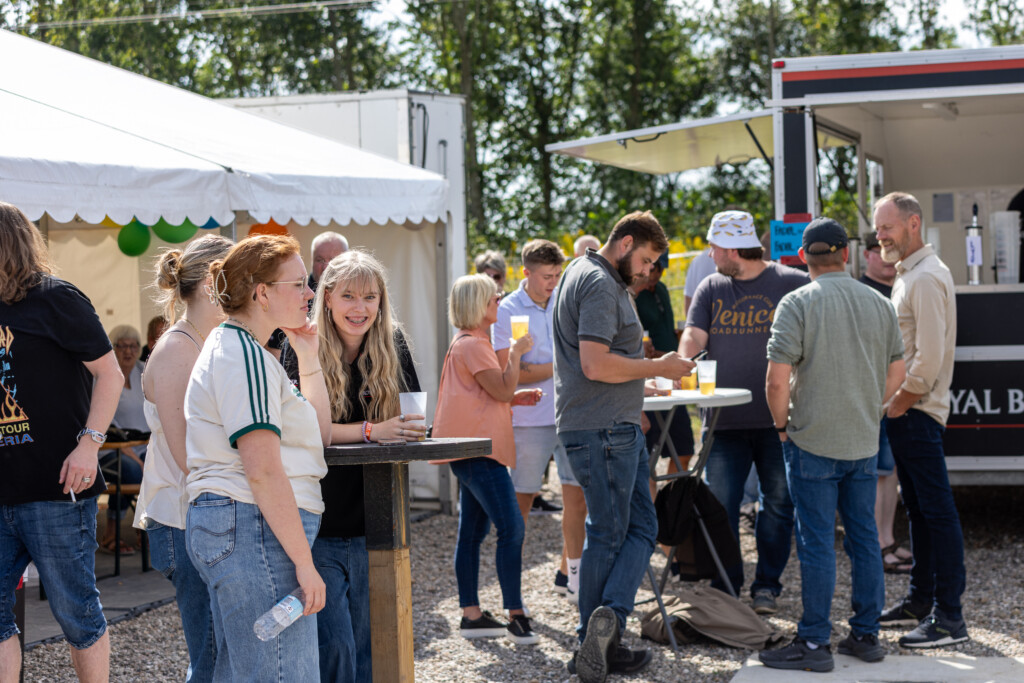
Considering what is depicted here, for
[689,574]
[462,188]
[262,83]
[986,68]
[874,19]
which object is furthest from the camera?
[262,83]

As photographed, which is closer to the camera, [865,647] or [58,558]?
[58,558]

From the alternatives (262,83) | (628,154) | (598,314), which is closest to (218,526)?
(598,314)

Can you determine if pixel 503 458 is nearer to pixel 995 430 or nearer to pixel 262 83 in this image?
pixel 995 430

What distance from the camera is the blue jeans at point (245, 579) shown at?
88.5 inches

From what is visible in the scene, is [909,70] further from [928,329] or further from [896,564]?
[896,564]

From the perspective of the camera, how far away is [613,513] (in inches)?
160

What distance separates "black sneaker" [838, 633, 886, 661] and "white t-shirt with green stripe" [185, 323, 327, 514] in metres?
2.81

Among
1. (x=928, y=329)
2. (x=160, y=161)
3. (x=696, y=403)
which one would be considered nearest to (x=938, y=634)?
(x=928, y=329)

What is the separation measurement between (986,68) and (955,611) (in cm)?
296

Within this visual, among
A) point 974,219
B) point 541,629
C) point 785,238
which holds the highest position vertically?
point 974,219

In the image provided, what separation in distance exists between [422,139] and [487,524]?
12.8ft

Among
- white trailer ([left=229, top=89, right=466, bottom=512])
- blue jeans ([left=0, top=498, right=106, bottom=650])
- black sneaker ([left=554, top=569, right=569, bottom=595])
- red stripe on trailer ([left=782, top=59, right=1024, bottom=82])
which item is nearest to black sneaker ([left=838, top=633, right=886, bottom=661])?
black sneaker ([left=554, top=569, right=569, bottom=595])

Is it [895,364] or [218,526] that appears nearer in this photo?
[218,526]

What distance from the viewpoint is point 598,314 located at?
12.9ft
